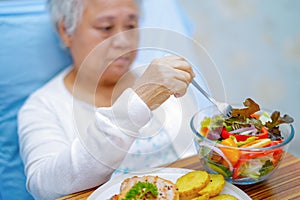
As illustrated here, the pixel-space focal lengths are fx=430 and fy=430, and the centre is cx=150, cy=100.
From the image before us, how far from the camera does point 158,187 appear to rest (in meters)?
0.78

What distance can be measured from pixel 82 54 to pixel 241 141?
62cm

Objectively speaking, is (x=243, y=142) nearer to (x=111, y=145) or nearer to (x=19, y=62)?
(x=111, y=145)

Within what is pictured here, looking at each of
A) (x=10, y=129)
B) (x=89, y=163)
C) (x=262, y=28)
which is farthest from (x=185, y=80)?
(x=262, y=28)

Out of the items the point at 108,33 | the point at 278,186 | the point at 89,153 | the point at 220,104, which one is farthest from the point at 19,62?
the point at 278,186

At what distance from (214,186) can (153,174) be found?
0.46 ft

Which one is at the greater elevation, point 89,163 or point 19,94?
point 89,163

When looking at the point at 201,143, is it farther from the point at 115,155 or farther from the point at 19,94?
the point at 19,94

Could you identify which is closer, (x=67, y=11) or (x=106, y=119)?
(x=106, y=119)

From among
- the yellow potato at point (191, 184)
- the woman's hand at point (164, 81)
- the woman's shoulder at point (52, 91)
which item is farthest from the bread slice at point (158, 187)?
the woman's shoulder at point (52, 91)

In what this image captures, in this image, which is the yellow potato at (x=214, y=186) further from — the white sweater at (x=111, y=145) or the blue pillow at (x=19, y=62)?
the blue pillow at (x=19, y=62)

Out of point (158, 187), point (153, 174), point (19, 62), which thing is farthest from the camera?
point (19, 62)

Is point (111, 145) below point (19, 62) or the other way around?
the other way around

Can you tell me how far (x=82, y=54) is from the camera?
4.21ft

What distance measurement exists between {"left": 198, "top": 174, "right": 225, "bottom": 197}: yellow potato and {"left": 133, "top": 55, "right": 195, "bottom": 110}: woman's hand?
176 mm
